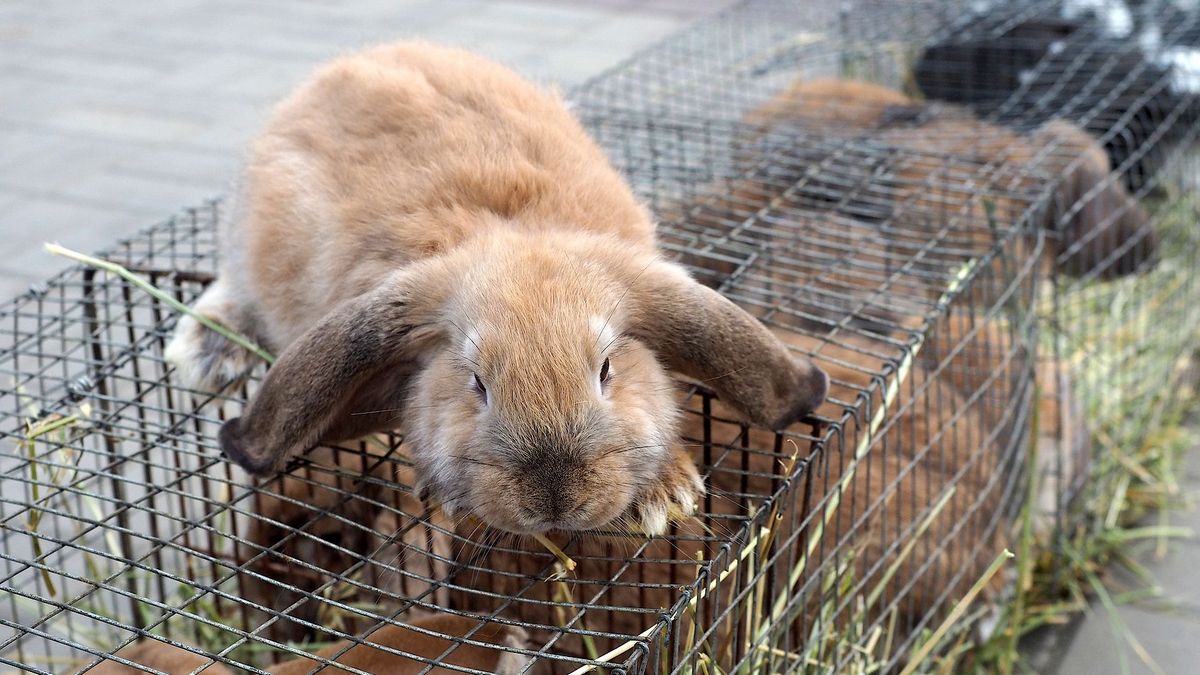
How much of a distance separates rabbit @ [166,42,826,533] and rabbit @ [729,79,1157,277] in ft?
3.37

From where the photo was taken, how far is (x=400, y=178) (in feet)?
7.97

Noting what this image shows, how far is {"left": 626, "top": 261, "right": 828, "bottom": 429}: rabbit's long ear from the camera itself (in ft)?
7.04

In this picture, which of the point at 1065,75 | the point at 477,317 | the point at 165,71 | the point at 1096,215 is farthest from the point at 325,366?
the point at 165,71

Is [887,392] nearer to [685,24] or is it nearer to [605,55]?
[605,55]

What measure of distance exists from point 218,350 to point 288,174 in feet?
1.41

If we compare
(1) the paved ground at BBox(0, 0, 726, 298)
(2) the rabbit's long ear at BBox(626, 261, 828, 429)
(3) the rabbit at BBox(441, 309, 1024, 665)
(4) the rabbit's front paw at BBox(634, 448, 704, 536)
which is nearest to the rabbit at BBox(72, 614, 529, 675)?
(3) the rabbit at BBox(441, 309, 1024, 665)

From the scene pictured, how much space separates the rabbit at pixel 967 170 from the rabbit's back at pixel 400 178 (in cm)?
95

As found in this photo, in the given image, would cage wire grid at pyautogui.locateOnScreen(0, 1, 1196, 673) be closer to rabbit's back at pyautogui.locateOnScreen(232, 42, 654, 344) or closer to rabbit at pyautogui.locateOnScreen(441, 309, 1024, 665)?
rabbit at pyautogui.locateOnScreen(441, 309, 1024, 665)

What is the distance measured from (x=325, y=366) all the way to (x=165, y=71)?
5.75 metres

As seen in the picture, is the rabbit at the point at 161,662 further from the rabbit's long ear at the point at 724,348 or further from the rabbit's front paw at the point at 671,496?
the rabbit's long ear at the point at 724,348

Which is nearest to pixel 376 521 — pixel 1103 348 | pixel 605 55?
pixel 1103 348

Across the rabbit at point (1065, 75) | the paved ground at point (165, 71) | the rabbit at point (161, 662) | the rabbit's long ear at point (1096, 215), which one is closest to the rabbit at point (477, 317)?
the rabbit at point (161, 662)

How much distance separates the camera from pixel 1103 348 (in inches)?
173

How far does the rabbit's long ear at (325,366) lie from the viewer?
2105mm
